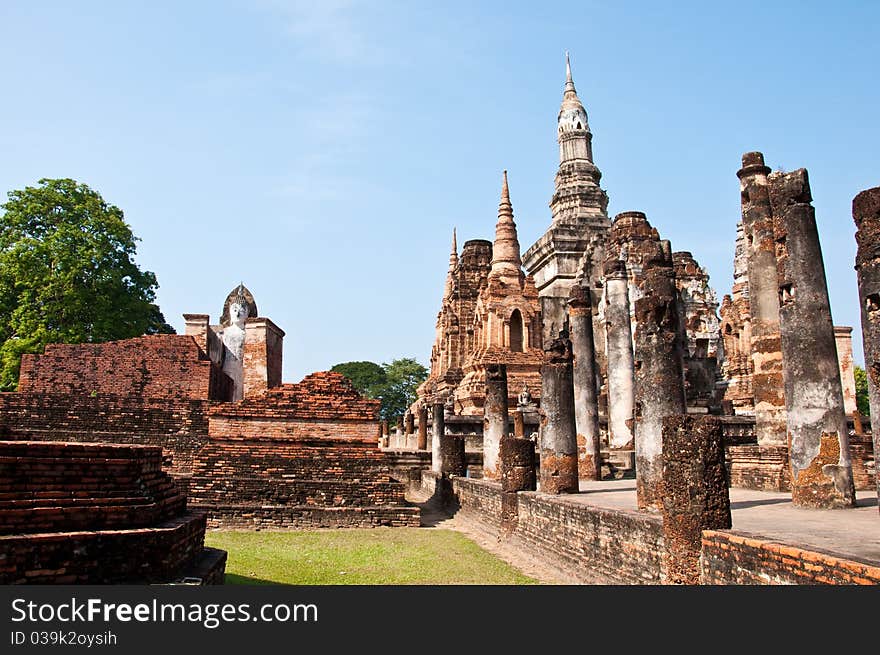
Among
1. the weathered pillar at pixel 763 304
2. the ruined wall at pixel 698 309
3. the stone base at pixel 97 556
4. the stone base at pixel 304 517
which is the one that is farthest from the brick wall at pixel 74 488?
the ruined wall at pixel 698 309

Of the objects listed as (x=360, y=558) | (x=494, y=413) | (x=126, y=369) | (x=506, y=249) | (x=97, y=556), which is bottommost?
(x=360, y=558)

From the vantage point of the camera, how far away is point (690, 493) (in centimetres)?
627

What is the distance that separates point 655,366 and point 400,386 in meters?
58.8

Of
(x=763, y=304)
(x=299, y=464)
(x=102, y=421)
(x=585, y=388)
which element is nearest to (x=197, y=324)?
(x=102, y=421)

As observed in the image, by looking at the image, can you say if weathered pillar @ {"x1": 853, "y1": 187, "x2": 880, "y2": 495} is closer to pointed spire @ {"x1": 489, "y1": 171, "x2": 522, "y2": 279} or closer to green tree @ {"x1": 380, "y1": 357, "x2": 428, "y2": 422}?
pointed spire @ {"x1": 489, "y1": 171, "x2": 522, "y2": 279}

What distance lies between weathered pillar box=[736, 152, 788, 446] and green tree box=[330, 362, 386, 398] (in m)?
56.4

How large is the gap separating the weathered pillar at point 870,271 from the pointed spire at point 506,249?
27507 millimetres

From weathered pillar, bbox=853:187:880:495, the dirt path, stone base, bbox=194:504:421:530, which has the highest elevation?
weathered pillar, bbox=853:187:880:495

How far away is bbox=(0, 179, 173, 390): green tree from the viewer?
2219 centimetres

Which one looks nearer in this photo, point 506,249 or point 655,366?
point 655,366

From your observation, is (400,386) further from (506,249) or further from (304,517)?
(304,517)

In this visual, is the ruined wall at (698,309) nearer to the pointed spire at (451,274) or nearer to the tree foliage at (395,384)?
the pointed spire at (451,274)

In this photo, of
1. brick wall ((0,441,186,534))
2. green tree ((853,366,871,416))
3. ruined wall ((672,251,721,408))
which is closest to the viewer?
brick wall ((0,441,186,534))

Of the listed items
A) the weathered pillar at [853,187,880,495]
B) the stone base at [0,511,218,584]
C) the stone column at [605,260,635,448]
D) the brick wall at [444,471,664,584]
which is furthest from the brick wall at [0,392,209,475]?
the weathered pillar at [853,187,880,495]
